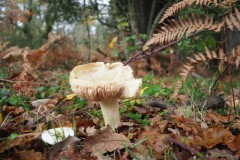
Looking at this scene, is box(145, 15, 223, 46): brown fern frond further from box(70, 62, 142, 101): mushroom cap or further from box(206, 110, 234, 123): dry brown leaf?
box(206, 110, 234, 123): dry brown leaf

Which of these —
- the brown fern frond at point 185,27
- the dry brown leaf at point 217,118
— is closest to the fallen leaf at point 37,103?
the brown fern frond at point 185,27

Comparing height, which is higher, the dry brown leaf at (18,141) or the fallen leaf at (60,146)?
the dry brown leaf at (18,141)

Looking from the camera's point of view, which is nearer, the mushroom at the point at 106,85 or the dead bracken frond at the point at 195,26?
the mushroom at the point at 106,85

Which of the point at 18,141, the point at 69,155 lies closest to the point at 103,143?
the point at 69,155

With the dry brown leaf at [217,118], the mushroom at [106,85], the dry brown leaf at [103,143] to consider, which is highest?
the mushroom at [106,85]

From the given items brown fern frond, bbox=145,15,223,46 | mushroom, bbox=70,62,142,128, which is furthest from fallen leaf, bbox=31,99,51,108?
brown fern frond, bbox=145,15,223,46

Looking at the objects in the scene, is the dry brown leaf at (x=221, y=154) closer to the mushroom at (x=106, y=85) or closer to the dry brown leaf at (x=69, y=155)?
the mushroom at (x=106, y=85)

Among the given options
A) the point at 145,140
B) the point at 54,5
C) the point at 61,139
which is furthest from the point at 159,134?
the point at 54,5

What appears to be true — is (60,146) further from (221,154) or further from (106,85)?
(221,154)
